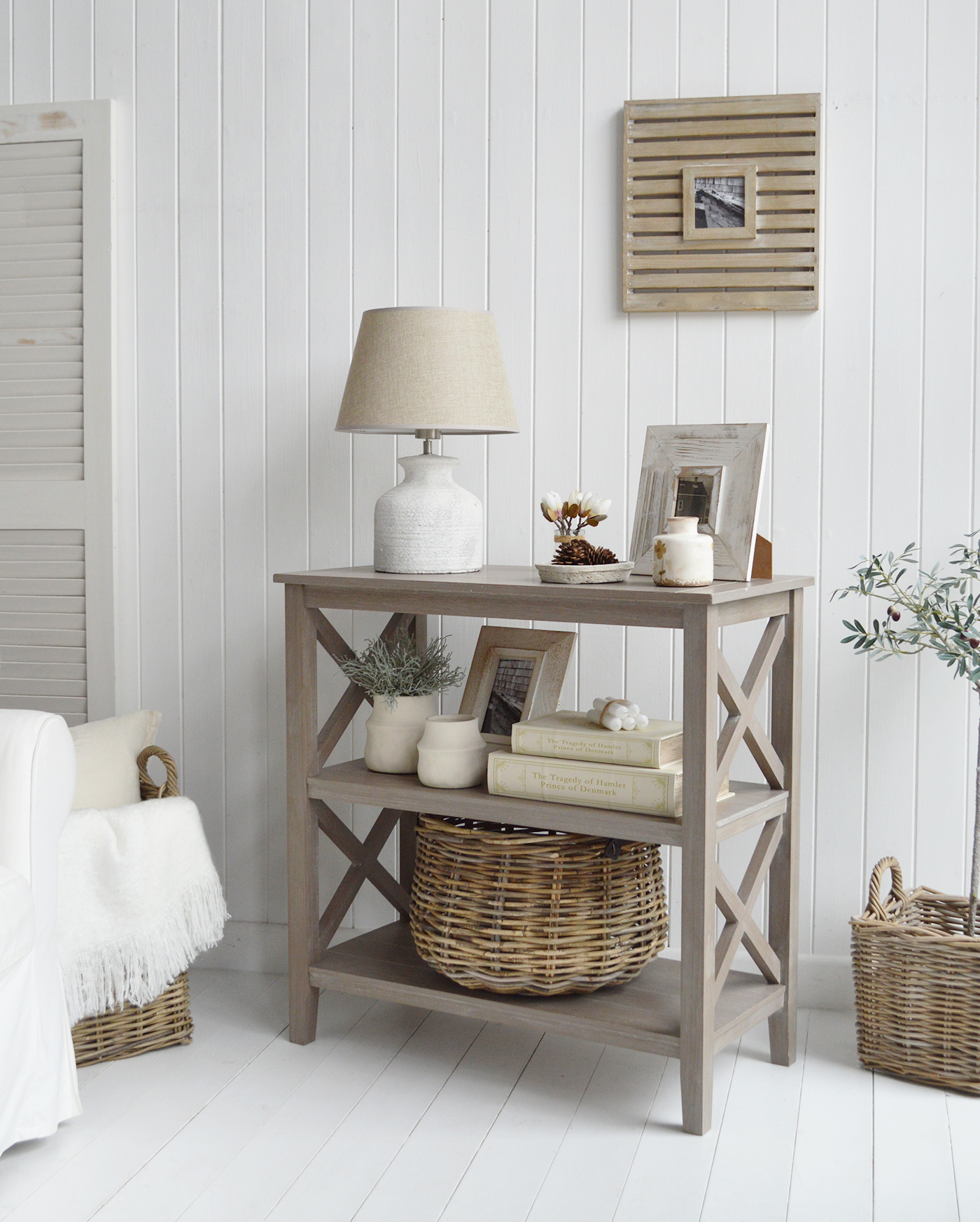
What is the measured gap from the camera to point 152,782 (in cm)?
235

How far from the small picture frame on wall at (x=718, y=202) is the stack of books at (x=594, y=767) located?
0.96 meters

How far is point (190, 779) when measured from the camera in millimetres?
2678

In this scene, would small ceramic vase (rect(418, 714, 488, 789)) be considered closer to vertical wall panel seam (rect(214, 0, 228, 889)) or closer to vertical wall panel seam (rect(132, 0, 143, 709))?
vertical wall panel seam (rect(214, 0, 228, 889))

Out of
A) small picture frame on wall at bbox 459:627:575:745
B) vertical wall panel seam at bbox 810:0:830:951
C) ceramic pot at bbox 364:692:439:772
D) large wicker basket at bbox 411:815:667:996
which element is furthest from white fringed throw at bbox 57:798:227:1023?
vertical wall panel seam at bbox 810:0:830:951

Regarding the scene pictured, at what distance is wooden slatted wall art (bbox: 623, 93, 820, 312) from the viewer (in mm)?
2246

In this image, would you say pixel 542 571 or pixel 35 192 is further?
pixel 35 192

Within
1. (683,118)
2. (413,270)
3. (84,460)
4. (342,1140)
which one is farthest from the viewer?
(84,460)

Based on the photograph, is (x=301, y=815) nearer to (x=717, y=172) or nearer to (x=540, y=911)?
(x=540, y=911)

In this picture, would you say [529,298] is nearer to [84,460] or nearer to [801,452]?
[801,452]

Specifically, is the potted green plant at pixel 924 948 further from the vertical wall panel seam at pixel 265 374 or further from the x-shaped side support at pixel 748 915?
the vertical wall panel seam at pixel 265 374

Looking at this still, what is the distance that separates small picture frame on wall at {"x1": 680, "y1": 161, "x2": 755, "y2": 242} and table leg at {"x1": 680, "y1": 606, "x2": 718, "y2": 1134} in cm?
86

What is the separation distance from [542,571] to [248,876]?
1.13 meters

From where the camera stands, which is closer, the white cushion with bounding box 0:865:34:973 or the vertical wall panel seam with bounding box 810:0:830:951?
the white cushion with bounding box 0:865:34:973

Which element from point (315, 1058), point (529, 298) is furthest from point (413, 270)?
point (315, 1058)
